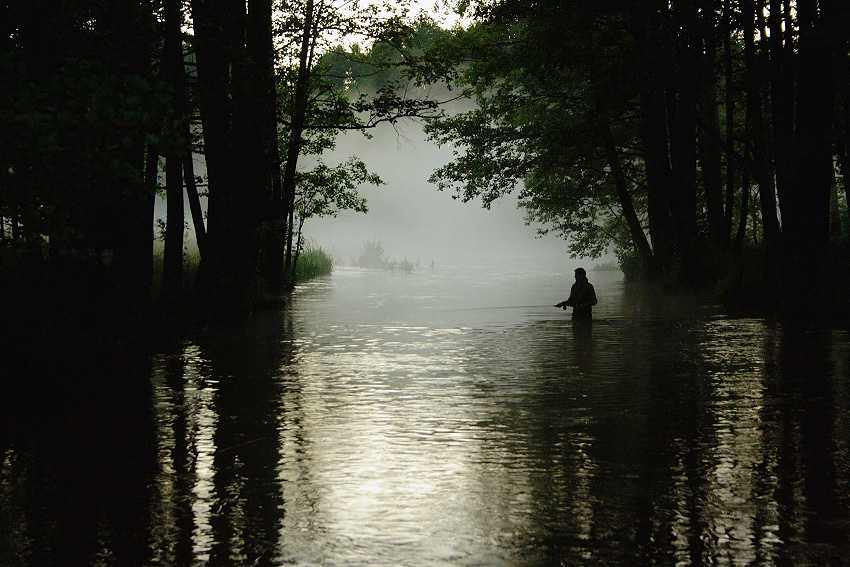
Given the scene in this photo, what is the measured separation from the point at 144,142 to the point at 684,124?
687 inches

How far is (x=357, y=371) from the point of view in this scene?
11.9m

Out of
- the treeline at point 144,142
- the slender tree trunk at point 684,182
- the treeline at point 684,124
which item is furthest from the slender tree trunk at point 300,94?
the slender tree trunk at point 684,182

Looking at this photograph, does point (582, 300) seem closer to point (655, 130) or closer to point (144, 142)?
point (655, 130)

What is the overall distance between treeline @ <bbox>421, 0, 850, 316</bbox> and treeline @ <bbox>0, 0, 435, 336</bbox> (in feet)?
13.4

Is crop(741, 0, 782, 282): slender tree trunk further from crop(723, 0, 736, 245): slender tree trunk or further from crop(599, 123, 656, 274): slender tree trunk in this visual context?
crop(599, 123, 656, 274): slender tree trunk

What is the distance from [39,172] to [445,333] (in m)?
11.2

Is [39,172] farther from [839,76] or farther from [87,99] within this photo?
[839,76]

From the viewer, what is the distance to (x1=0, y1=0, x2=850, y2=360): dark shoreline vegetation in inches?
266

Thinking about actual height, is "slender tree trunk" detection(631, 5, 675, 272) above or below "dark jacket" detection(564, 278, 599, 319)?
above

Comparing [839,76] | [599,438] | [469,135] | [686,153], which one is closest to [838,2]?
[839,76]

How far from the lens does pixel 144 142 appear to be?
32.2ft

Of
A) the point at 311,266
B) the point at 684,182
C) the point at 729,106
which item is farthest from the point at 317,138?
the point at 729,106

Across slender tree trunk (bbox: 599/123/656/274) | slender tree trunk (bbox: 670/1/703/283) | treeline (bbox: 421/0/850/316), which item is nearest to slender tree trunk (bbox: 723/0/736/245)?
treeline (bbox: 421/0/850/316)

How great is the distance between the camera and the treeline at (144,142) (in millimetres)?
6508
